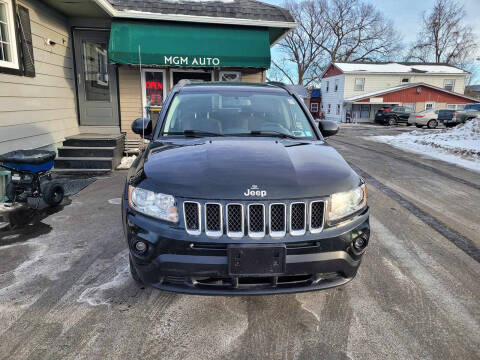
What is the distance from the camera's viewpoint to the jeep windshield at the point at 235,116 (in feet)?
10.6

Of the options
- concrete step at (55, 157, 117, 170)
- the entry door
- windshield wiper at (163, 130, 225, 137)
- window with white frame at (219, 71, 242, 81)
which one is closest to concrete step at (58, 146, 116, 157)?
concrete step at (55, 157, 117, 170)

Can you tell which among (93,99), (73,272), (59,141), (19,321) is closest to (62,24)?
(93,99)

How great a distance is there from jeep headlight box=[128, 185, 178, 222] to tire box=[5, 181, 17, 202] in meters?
3.75

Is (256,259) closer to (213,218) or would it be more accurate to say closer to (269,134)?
(213,218)

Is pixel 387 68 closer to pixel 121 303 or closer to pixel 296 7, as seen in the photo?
pixel 296 7

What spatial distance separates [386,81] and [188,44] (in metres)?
30.6

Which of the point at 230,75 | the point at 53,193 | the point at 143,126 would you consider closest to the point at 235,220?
the point at 143,126

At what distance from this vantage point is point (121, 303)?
8.54ft

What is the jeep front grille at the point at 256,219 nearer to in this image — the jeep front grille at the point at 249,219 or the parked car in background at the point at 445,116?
the jeep front grille at the point at 249,219

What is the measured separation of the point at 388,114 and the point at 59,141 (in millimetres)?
26526

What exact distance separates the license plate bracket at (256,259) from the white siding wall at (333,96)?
1350 inches

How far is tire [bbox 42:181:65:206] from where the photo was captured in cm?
494

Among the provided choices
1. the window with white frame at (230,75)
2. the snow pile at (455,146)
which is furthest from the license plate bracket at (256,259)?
the window with white frame at (230,75)

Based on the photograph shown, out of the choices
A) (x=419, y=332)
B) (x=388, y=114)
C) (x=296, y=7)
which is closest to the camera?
(x=419, y=332)
